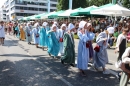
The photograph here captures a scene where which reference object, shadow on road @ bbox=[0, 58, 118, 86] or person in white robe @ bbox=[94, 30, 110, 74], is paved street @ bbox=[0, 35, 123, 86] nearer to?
shadow on road @ bbox=[0, 58, 118, 86]

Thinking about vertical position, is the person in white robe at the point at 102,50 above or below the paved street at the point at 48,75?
above

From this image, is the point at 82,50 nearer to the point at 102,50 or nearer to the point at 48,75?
the point at 102,50

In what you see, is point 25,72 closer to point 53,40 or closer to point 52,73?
point 52,73

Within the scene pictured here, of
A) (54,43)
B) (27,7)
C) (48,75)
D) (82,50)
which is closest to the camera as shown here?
(82,50)

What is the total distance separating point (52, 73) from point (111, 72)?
2126 mm

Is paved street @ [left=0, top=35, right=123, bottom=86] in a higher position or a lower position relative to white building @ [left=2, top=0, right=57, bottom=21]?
lower

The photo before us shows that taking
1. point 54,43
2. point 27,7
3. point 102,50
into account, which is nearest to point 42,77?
point 102,50

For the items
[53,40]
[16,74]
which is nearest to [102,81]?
[16,74]

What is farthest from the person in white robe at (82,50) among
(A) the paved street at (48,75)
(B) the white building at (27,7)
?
(B) the white building at (27,7)

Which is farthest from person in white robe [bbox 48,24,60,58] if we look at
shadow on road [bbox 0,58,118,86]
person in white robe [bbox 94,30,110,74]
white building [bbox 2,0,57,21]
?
white building [bbox 2,0,57,21]

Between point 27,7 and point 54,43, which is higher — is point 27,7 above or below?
above

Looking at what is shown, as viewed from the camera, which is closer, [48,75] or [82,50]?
[82,50]

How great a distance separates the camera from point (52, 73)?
23.9 feet

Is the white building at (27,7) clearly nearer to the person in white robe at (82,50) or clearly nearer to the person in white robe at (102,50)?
the person in white robe at (102,50)
